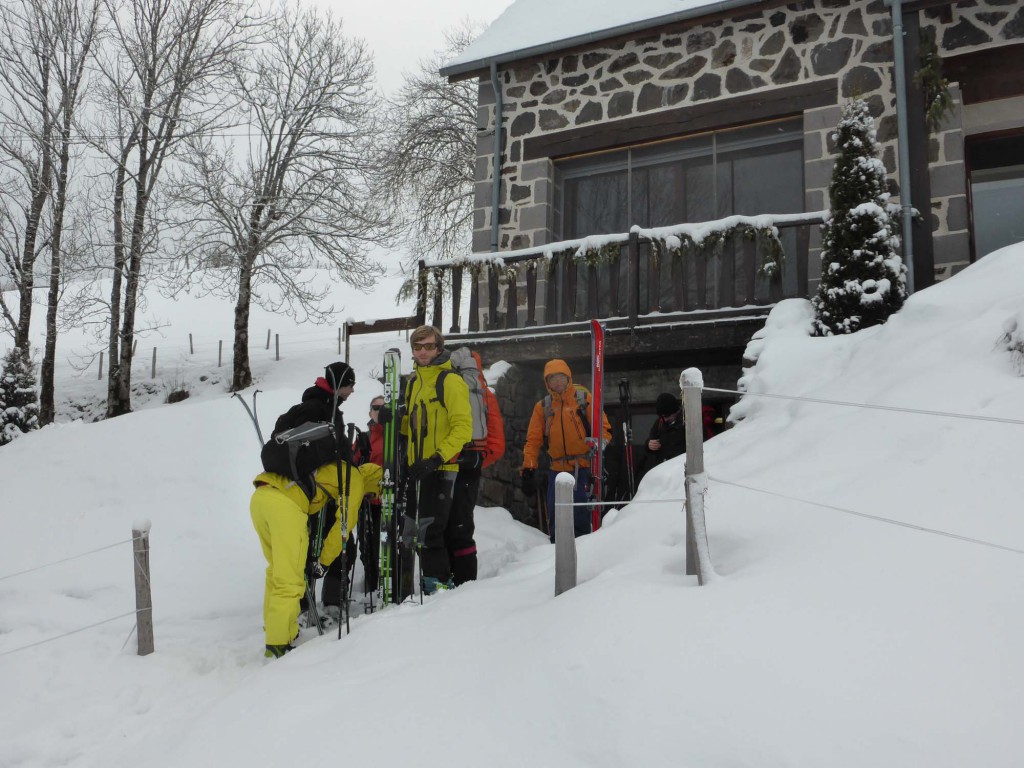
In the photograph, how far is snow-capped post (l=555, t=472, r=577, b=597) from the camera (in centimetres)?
355

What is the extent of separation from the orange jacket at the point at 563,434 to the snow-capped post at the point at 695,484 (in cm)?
318

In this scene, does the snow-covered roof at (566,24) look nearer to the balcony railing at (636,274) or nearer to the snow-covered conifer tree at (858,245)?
the balcony railing at (636,274)

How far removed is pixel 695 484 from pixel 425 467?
1.91 m

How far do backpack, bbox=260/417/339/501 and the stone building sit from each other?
3554 mm

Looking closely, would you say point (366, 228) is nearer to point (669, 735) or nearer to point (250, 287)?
point (250, 287)

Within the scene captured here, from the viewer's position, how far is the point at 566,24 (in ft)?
32.5

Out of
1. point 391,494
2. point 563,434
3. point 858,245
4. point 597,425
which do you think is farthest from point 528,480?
point 858,245

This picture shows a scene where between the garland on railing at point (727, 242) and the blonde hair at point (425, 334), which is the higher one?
the garland on railing at point (727, 242)

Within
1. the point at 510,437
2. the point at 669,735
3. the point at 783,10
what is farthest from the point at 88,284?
the point at 669,735

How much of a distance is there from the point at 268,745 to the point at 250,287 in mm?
17503

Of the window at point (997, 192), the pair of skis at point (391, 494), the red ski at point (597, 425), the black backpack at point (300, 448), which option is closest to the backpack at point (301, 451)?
the black backpack at point (300, 448)

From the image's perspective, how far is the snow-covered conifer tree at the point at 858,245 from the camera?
242 inches

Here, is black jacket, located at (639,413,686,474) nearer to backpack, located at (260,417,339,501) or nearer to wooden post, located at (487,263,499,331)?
wooden post, located at (487,263,499,331)

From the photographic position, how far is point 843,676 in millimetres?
2311
